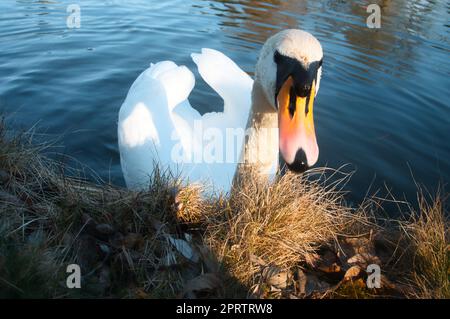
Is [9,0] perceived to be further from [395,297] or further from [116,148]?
[395,297]

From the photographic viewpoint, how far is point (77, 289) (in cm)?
292

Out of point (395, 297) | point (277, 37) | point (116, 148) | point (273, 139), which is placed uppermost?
point (277, 37)

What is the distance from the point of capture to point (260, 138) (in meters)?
4.28

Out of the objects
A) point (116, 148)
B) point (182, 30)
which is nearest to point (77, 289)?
point (116, 148)

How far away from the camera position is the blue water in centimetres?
704

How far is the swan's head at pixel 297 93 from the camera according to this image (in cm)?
318

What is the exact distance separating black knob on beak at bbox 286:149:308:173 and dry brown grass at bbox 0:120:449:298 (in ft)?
1.83

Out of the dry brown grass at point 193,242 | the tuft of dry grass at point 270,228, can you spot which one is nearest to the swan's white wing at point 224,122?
the dry brown grass at point 193,242

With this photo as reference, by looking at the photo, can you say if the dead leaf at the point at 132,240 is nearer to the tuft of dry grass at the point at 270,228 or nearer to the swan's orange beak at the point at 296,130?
the tuft of dry grass at the point at 270,228

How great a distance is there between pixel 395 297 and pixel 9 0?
1241 centimetres

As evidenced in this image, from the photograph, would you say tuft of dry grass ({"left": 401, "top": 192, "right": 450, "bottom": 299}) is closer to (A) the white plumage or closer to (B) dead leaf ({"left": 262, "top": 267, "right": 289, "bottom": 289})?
(B) dead leaf ({"left": 262, "top": 267, "right": 289, "bottom": 289})

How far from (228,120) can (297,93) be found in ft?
8.82

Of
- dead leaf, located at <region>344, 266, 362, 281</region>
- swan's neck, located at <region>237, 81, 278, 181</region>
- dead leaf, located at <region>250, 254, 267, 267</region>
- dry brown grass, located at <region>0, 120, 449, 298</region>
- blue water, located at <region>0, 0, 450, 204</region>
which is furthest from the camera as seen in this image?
blue water, located at <region>0, 0, 450, 204</region>

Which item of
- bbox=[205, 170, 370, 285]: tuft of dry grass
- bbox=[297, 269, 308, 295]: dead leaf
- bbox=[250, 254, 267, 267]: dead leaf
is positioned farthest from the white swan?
bbox=[297, 269, 308, 295]: dead leaf
